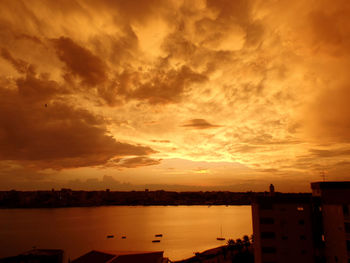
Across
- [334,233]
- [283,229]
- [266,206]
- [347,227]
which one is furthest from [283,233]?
[347,227]

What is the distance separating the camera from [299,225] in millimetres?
27094

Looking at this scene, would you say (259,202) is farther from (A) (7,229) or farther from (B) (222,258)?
(A) (7,229)

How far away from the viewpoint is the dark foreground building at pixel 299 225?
25.9m

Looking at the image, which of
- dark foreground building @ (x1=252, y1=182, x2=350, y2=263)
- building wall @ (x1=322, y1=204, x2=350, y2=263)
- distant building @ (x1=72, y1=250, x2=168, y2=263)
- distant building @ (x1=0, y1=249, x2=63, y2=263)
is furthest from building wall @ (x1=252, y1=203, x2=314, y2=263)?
distant building @ (x1=0, y1=249, x2=63, y2=263)

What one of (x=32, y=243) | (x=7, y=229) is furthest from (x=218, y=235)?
(x=7, y=229)

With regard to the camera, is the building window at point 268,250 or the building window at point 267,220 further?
the building window at point 267,220

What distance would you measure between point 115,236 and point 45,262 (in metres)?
58.9

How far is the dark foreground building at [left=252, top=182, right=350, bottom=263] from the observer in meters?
25.9

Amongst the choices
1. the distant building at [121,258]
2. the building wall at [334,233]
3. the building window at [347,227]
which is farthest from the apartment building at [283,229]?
the distant building at [121,258]

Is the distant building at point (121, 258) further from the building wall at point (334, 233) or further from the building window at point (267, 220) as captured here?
the building wall at point (334, 233)

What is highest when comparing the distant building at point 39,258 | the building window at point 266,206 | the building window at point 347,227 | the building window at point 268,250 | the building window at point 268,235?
the building window at point 266,206

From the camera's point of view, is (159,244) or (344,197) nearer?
(344,197)

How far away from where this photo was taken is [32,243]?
6762 cm

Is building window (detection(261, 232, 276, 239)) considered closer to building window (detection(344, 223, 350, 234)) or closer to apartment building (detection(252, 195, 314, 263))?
apartment building (detection(252, 195, 314, 263))
